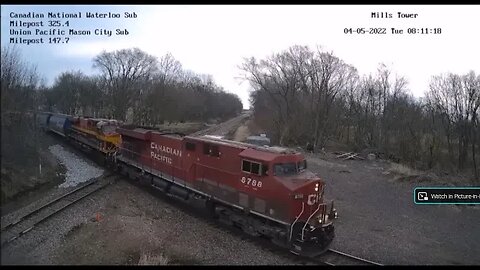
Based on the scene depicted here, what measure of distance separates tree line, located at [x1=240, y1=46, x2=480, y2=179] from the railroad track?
25.3 m

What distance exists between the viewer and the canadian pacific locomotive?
38.9 ft

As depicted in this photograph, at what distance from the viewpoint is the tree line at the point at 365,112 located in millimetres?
34156

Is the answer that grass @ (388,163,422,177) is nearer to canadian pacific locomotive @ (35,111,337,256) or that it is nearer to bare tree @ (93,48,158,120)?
canadian pacific locomotive @ (35,111,337,256)

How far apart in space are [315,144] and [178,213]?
31.1 m

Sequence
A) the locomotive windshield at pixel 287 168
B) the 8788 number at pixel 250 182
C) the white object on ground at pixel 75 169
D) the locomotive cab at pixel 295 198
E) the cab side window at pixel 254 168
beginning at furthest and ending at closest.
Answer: the white object on ground at pixel 75 169 → the 8788 number at pixel 250 182 → the cab side window at pixel 254 168 → the locomotive windshield at pixel 287 168 → the locomotive cab at pixel 295 198

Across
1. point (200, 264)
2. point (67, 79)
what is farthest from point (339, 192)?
point (67, 79)

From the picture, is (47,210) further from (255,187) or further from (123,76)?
(123,76)

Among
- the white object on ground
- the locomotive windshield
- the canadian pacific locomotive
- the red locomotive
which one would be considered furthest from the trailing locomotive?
the locomotive windshield

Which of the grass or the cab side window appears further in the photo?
the grass

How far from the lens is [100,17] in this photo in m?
11.2

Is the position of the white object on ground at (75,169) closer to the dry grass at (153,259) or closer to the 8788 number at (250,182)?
the dry grass at (153,259)

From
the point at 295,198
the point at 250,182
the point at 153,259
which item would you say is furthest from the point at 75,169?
the point at 295,198

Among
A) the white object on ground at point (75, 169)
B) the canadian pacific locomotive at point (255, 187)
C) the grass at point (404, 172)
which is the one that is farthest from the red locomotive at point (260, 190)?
the grass at point (404, 172)
